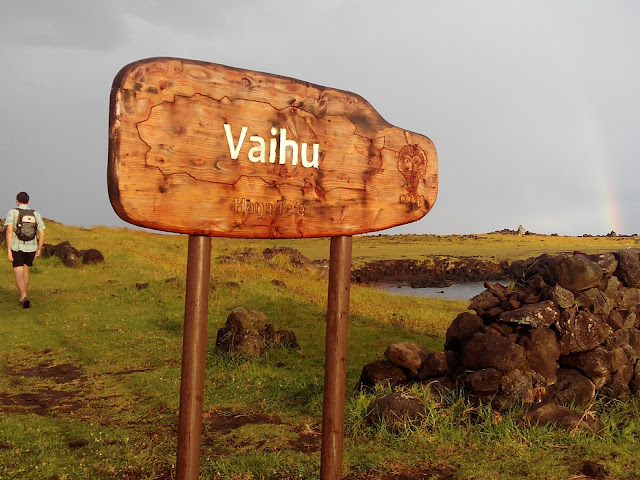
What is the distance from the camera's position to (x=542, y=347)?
7.01m

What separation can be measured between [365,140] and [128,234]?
91.3ft

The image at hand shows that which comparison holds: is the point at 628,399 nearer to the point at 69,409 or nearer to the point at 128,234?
the point at 69,409

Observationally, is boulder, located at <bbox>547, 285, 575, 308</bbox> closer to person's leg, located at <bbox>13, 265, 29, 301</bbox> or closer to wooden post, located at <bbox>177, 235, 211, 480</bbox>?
wooden post, located at <bbox>177, 235, 211, 480</bbox>

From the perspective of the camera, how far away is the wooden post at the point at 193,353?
371 centimetres

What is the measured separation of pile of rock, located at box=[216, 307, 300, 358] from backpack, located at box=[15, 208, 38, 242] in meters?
6.20

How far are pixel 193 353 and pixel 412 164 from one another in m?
2.19

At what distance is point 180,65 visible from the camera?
3.57 m

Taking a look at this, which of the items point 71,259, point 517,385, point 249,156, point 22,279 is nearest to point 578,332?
point 517,385

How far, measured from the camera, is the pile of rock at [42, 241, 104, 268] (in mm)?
19016

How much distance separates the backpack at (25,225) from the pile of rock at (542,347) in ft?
30.9

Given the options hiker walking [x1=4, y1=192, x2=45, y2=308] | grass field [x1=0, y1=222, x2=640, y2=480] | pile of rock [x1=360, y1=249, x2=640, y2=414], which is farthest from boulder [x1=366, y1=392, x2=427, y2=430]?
hiker walking [x1=4, y1=192, x2=45, y2=308]

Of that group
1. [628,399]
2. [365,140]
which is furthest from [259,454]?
[628,399]

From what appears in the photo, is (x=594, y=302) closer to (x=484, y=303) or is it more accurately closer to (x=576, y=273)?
(x=576, y=273)

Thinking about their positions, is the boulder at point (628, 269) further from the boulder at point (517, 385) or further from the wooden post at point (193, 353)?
the wooden post at point (193, 353)
